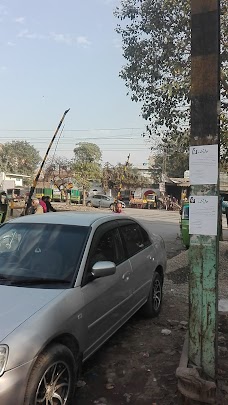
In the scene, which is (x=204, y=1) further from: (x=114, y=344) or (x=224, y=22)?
(x=224, y=22)

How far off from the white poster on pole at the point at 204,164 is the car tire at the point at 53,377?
1685mm

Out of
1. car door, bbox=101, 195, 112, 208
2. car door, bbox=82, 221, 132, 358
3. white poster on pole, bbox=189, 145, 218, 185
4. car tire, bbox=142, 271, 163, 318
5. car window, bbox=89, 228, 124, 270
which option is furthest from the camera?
car door, bbox=101, 195, 112, 208

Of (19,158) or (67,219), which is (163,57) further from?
(19,158)

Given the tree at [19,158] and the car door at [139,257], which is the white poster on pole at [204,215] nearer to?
the car door at [139,257]

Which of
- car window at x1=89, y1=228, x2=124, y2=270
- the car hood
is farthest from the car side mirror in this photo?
the car hood

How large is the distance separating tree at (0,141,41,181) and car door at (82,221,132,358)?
71.8 metres

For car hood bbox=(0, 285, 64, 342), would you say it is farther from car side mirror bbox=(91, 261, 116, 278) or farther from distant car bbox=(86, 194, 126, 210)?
distant car bbox=(86, 194, 126, 210)

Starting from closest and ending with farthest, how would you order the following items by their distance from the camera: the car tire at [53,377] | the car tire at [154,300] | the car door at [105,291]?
the car tire at [53,377] → the car door at [105,291] → the car tire at [154,300]

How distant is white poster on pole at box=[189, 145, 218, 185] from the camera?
3.16 m

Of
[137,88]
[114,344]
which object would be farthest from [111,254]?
[137,88]

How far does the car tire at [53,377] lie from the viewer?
2643 mm

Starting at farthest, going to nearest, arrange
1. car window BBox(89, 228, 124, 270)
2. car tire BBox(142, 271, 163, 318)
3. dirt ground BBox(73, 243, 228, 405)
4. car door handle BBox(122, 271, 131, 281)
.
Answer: car tire BBox(142, 271, 163, 318)
car door handle BBox(122, 271, 131, 281)
car window BBox(89, 228, 124, 270)
dirt ground BBox(73, 243, 228, 405)

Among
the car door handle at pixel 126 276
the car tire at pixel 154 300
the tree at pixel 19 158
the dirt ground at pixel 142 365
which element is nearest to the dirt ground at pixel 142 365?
the dirt ground at pixel 142 365

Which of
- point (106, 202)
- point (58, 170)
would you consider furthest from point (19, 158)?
point (106, 202)
